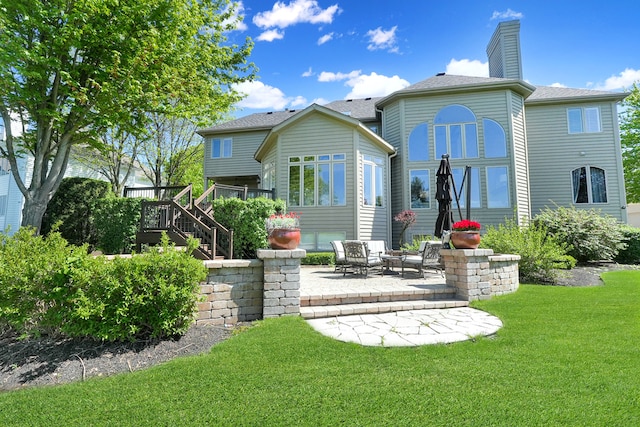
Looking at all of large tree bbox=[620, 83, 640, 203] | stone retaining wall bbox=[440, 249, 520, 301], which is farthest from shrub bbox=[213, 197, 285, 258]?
large tree bbox=[620, 83, 640, 203]

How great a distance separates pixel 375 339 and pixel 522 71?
16.4 metres

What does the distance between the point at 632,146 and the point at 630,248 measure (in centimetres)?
1452

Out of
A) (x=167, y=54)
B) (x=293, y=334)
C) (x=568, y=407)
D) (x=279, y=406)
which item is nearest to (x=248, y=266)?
(x=293, y=334)

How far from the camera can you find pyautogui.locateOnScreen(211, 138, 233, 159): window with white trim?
18.2 meters

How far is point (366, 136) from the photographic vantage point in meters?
12.7

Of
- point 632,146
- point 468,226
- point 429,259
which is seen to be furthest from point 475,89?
point 632,146

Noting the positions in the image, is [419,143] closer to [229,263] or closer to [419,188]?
[419,188]

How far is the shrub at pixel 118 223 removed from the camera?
9.30 m

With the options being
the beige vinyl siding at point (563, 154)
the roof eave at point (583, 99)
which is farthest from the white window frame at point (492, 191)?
the roof eave at point (583, 99)

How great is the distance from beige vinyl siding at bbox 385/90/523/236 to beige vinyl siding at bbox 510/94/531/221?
120 millimetres

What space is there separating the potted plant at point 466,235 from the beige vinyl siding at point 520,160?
8.39 meters

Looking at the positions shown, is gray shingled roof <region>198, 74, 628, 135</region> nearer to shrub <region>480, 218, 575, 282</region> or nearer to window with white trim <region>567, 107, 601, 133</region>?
window with white trim <region>567, 107, 601, 133</region>

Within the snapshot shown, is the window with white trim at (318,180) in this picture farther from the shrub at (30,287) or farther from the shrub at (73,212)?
the shrub at (30,287)

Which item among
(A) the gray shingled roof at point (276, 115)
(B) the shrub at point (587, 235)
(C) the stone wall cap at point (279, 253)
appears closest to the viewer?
(C) the stone wall cap at point (279, 253)
